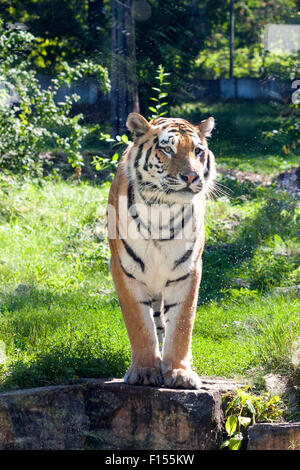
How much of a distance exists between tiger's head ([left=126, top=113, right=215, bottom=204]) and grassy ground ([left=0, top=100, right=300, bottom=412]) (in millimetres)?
1230

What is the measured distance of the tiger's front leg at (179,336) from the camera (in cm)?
388

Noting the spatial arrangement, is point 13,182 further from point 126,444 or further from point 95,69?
point 126,444

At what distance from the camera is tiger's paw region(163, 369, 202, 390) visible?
3.87 m

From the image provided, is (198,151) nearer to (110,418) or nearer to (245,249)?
(110,418)

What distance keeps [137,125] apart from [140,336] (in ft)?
4.21

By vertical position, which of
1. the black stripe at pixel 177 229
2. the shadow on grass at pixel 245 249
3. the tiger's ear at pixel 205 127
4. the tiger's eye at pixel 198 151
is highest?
the tiger's ear at pixel 205 127

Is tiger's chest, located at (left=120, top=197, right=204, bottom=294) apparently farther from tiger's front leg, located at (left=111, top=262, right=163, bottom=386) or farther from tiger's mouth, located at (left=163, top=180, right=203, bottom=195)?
tiger's mouth, located at (left=163, top=180, right=203, bottom=195)

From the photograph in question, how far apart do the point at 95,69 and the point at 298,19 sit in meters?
11.3

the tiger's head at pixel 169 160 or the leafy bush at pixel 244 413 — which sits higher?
the tiger's head at pixel 169 160

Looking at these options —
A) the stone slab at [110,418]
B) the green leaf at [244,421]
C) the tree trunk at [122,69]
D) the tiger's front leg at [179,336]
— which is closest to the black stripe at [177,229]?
the tiger's front leg at [179,336]

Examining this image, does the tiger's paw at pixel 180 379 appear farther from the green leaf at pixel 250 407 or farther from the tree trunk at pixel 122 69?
the tree trunk at pixel 122 69

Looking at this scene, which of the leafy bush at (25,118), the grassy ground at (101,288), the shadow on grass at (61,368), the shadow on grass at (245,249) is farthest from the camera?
the leafy bush at (25,118)

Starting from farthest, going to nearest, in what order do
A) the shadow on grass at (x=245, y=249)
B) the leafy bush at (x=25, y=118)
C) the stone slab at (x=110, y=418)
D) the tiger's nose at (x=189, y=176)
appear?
the leafy bush at (x=25, y=118) < the shadow on grass at (x=245, y=249) < the stone slab at (x=110, y=418) < the tiger's nose at (x=189, y=176)
